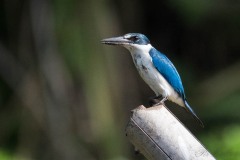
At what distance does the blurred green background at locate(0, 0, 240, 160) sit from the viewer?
900 cm

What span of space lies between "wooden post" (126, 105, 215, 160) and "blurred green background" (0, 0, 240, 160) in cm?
450

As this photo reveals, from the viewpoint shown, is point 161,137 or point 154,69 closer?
point 161,137

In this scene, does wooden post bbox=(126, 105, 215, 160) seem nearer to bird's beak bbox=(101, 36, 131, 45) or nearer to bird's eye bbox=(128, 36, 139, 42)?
bird's beak bbox=(101, 36, 131, 45)

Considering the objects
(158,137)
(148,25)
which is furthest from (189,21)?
(158,137)

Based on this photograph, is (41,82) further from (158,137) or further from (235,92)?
(158,137)

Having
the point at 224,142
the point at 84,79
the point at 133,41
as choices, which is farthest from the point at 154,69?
the point at 84,79

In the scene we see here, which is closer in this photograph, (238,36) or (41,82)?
(41,82)

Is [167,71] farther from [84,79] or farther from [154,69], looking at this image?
[84,79]

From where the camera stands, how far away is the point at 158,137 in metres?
3.72

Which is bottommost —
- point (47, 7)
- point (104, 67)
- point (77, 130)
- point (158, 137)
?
point (77, 130)

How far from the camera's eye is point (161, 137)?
3717 millimetres

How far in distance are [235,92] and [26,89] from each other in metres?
2.35

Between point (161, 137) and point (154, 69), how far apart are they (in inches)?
69.5

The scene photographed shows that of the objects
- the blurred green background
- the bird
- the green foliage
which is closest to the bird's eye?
the bird
